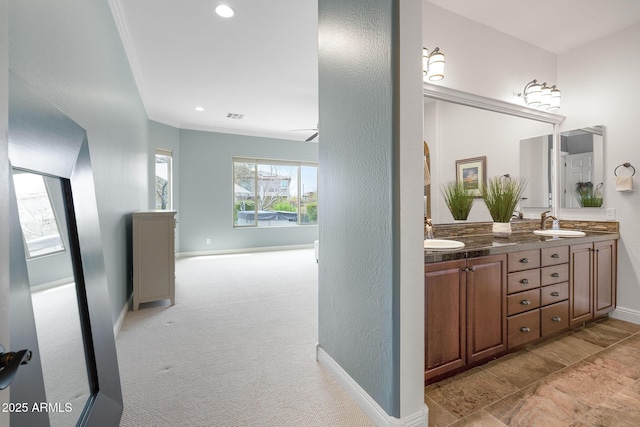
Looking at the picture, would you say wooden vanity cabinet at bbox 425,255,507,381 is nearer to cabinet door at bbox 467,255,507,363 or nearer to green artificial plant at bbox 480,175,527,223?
cabinet door at bbox 467,255,507,363

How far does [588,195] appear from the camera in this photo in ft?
10.3

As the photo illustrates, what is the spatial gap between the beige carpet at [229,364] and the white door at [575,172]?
124 inches

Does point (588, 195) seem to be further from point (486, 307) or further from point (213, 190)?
point (213, 190)

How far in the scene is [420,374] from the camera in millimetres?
1490

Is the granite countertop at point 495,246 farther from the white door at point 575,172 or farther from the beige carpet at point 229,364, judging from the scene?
the beige carpet at point 229,364

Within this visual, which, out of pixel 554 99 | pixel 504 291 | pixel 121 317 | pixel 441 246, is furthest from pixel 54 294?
pixel 554 99

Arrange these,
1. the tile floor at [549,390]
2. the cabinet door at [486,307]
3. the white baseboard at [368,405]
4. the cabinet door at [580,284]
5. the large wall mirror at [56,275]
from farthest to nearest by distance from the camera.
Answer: the cabinet door at [580,284] → the cabinet door at [486,307] → the tile floor at [549,390] → the white baseboard at [368,405] → the large wall mirror at [56,275]

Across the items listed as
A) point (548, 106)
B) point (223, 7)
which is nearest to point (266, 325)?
point (223, 7)

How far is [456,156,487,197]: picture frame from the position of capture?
9.20 feet

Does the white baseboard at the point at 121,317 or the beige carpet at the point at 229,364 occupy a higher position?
the white baseboard at the point at 121,317

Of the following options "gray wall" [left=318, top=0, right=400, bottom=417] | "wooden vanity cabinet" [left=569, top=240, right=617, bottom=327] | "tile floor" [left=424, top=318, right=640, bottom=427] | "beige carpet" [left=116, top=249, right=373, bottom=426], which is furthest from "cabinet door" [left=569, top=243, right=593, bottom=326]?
"beige carpet" [left=116, top=249, right=373, bottom=426]

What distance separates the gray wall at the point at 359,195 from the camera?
57.3 inches

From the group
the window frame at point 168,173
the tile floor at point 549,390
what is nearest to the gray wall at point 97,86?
the window frame at point 168,173

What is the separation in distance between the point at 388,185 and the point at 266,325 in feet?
6.85
